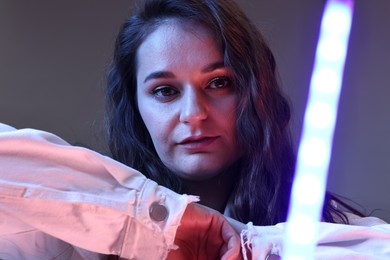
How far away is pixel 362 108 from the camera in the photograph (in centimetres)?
140

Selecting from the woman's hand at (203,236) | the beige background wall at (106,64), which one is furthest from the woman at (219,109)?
the beige background wall at (106,64)

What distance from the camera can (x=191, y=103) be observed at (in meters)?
0.72

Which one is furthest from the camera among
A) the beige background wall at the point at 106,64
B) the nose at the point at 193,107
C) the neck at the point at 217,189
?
the beige background wall at the point at 106,64

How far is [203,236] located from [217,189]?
0.36 metres

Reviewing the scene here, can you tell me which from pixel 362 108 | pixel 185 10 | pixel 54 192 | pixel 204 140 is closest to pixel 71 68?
→ pixel 185 10

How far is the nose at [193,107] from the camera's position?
0.70 m

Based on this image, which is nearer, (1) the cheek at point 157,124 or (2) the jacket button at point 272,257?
(2) the jacket button at point 272,257

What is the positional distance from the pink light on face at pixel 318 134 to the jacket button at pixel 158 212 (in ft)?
0.39

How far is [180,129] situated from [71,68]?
0.71 meters

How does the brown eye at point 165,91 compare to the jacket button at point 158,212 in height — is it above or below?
above

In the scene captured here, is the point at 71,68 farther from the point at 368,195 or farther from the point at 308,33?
the point at 368,195

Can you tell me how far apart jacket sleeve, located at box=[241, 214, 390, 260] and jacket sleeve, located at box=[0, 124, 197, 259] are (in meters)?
0.07

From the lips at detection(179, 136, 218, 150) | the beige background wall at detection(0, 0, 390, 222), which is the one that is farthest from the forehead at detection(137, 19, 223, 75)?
the beige background wall at detection(0, 0, 390, 222)

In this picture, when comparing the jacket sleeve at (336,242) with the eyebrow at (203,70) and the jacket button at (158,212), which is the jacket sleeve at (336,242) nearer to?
the jacket button at (158,212)
